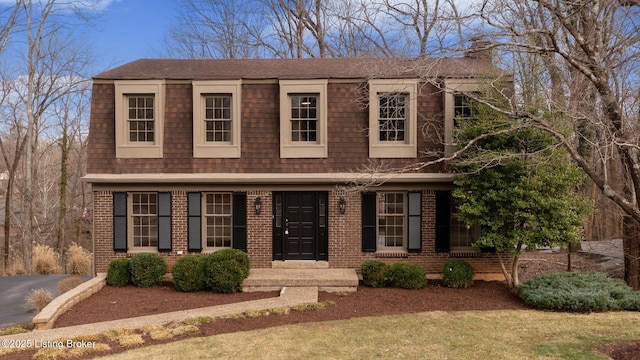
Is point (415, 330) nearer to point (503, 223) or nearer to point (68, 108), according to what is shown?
point (503, 223)

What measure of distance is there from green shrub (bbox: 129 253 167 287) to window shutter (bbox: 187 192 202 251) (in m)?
1.12

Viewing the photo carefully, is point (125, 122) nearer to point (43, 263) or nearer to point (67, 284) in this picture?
point (67, 284)

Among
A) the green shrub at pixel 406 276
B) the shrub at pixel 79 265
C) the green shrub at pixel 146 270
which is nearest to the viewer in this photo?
the green shrub at pixel 406 276

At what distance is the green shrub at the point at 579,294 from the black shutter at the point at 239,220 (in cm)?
744

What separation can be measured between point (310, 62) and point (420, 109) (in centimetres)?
401

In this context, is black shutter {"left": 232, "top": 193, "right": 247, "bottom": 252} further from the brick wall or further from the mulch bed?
the mulch bed

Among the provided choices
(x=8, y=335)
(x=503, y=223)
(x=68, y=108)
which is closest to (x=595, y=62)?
(x=503, y=223)

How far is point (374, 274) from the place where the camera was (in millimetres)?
10953

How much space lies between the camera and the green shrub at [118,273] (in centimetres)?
1136

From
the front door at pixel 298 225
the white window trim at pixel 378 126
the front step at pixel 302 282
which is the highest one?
the white window trim at pixel 378 126

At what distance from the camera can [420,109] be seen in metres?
12.0

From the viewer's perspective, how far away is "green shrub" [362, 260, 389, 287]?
1095 cm

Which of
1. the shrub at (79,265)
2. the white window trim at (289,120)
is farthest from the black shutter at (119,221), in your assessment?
the shrub at (79,265)

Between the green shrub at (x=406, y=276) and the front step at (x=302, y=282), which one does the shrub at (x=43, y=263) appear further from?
the green shrub at (x=406, y=276)
